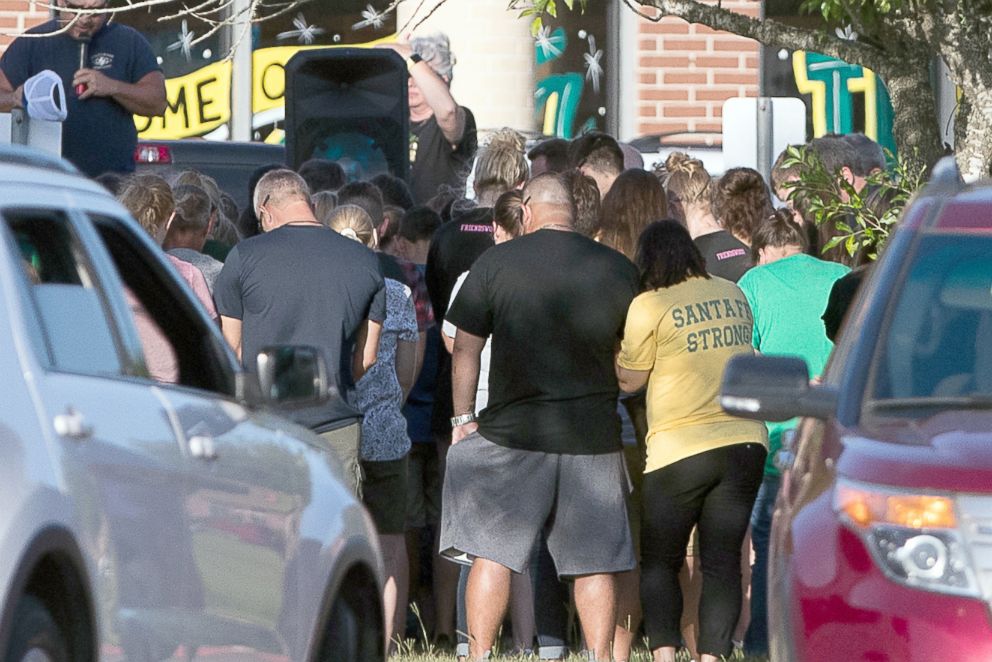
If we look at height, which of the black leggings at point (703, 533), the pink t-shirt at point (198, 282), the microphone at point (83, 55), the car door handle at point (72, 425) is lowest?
the black leggings at point (703, 533)

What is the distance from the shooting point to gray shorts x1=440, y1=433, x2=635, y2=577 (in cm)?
842

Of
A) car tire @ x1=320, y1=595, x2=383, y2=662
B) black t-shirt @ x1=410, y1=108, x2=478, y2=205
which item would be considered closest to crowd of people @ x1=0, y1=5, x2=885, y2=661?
car tire @ x1=320, y1=595, x2=383, y2=662

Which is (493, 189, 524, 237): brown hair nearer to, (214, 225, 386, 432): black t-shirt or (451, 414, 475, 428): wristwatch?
(214, 225, 386, 432): black t-shirt

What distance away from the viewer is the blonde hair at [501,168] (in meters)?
10.4

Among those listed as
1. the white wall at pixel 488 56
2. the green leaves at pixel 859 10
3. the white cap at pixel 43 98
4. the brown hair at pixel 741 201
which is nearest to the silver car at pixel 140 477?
the white cap at pixel 43 98

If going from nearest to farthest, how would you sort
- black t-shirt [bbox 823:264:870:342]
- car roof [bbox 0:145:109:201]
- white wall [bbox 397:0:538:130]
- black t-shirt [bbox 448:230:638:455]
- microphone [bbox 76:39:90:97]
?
1. car roof [bbox 0:145:109:201]
2. black t-shirt [bbox 448:230:638:455]
3. black t-shirt [bbox 823:264:870:342]
4. microphone [bbox 76:39:90:97]
5. white wall [bbox 397:0:538:130]

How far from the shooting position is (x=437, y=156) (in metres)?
13.5

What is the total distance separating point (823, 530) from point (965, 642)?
454 mm

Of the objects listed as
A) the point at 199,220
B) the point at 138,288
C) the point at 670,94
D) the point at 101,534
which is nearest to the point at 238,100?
the point at 670,94

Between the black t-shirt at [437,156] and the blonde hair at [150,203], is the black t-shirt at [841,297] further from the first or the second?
the black t-shirt at [437,156]

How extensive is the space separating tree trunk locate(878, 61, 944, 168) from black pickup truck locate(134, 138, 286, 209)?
6.49 metres

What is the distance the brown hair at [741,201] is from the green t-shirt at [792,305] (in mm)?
780

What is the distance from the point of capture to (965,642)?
3990 millimetres

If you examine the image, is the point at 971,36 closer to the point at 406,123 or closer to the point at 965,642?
the point at 965,642
